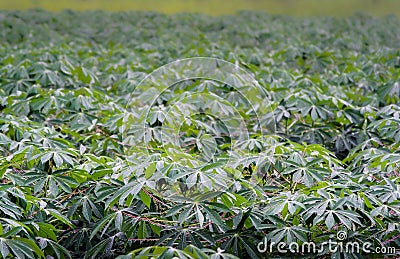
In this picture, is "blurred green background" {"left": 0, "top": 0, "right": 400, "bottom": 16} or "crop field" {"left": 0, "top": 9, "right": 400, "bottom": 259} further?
"blurred green background" {"left": 0, "top": 0, "right": 400, "bottom": 16}

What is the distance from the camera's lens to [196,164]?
1.98m

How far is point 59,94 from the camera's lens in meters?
3.35

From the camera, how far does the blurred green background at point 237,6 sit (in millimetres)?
9461

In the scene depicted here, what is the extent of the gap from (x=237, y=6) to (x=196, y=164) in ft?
27.3

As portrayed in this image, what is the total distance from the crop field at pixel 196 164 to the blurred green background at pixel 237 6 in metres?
4.80

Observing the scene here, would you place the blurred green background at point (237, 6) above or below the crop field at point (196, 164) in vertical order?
above

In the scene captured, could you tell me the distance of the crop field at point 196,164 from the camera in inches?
70.6

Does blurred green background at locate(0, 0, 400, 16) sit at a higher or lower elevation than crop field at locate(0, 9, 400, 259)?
higher

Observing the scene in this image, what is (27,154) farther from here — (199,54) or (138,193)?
(199,54)

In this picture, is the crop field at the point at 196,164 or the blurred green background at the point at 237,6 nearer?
the crop field at the point at 196,164

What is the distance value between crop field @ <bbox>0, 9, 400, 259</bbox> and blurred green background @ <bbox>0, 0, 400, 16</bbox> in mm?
4803

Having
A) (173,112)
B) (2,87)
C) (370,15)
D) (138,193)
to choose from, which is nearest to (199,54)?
(2,87)

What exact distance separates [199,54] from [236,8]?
463cm

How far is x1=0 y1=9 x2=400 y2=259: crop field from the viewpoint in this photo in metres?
1.79
